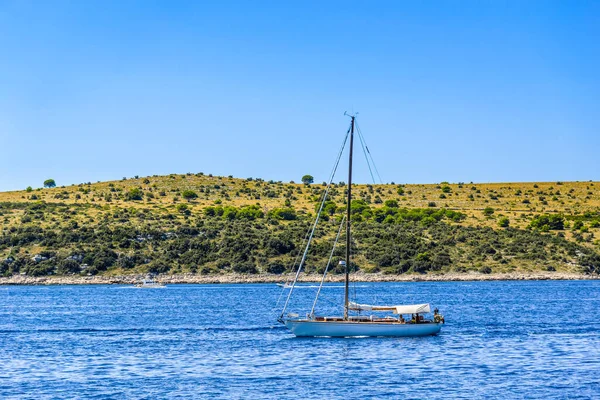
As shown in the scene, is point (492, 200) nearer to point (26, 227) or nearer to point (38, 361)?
point (26, 227)

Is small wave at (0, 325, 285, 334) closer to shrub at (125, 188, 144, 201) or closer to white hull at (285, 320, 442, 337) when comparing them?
white hull at (285, 320, 442, 337)

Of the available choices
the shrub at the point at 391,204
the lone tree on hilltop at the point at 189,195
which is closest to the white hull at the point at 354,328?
the shrub at the point at 391,204

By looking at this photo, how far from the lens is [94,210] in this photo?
14225 cm

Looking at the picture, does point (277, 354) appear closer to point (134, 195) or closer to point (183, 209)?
point (183, 209)

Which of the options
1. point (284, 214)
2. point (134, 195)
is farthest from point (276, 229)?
point (134, 195)

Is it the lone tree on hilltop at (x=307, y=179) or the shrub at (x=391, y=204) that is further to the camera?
the lone tree on hilltop at (x=307, y=179)

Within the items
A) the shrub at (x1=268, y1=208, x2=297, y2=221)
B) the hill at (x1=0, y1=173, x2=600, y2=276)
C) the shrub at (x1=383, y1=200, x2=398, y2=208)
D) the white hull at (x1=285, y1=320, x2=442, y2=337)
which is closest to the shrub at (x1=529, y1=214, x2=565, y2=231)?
the hill at (x1=0, y1=173, x2=600, y2=276)

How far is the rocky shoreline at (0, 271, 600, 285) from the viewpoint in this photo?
10638 cm

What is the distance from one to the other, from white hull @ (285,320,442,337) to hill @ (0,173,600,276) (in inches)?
2265

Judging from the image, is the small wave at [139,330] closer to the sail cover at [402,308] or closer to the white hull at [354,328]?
the white hull at [354,328]

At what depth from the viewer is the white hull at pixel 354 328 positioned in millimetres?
48188

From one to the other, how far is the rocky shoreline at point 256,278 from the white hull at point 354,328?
55920 millimetres

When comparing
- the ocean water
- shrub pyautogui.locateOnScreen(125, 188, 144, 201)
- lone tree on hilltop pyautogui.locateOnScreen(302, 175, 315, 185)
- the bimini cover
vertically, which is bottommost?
the ocean water

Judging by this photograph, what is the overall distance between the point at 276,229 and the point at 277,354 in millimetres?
83508
